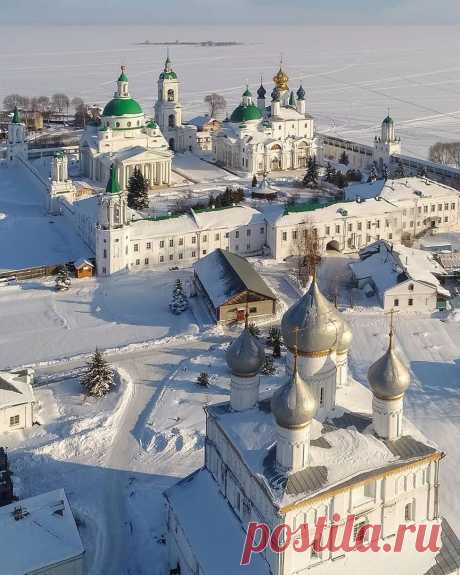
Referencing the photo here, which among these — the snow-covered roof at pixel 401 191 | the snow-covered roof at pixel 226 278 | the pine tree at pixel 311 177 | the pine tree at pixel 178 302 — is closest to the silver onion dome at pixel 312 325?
the snow-covered roof at pixel 226 278

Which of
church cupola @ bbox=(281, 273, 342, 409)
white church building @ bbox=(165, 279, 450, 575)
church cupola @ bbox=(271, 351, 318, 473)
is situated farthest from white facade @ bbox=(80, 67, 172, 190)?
church cupola @ bbox=(271, 351, 318, 473)

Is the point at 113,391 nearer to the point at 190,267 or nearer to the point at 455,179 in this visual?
the point at 190,267

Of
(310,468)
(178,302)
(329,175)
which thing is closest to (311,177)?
(329,175)

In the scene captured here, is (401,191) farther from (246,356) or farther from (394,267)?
(246,356)

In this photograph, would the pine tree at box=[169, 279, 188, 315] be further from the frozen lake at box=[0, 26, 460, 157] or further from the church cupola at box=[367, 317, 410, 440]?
the frozen lake at box=[0, 26, 460, 157]

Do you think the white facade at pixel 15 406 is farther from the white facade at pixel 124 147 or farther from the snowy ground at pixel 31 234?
the white facade at pixel 124 147
